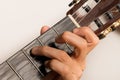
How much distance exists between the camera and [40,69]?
0.86 m

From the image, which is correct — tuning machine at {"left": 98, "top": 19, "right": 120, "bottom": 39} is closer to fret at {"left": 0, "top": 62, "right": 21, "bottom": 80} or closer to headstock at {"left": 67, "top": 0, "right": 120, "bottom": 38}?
headstock at {"left": 67, "top": 0, "right": 120, "bottom": 38}

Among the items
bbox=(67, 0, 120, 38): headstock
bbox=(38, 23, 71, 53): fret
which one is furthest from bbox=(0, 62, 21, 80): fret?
bbox=(67, 0, 120, 38): headstock

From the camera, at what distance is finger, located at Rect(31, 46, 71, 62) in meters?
0.83

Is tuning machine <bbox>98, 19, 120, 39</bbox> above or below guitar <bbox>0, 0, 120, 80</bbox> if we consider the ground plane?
Result: below

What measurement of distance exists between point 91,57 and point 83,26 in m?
0.33

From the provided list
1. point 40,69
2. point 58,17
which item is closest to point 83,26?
point 40,69

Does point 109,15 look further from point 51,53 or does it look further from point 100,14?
point 51,53

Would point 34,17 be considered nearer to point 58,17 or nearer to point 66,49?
point 58,17

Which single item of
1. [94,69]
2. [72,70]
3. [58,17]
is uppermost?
[58,17]

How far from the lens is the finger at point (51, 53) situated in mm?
831

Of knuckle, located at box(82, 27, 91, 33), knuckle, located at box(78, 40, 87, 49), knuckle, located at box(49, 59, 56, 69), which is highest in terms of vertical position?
knuckle, located at box(82, 27, 91, 33)

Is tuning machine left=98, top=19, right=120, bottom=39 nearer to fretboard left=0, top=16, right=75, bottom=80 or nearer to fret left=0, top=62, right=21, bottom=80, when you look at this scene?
fretboard left=0, top=16, right=75, bottom=80

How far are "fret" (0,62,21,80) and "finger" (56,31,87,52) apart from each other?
0.50 ft

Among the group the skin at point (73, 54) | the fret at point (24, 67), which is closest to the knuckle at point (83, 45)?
the skin at point (73, 54)
